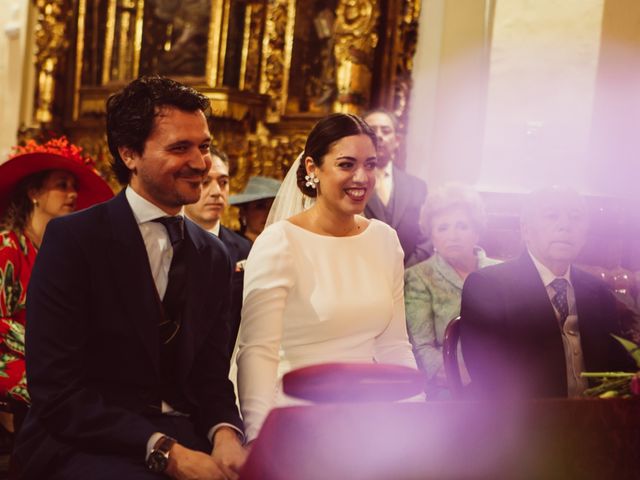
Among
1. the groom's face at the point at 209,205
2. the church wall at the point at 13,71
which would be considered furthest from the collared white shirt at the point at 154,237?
the church wall at the point at 13,71

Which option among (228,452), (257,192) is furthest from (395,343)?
(257,192)

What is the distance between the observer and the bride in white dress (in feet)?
10.4

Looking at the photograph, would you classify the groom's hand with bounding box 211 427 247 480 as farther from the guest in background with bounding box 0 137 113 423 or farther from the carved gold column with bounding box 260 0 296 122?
the carved gold column with bounding box 260 0 296 122

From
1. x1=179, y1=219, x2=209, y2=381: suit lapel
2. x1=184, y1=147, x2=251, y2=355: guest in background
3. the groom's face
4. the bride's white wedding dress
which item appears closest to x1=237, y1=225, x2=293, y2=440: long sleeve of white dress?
the bride's white wedding dress

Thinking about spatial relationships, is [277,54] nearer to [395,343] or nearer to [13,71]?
[13,71]

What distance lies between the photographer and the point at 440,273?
4500 millimetres

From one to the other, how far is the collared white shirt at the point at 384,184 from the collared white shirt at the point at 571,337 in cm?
A: 263

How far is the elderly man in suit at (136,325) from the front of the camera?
2424 mm

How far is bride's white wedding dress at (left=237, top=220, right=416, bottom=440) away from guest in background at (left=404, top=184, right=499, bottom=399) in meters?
0.82

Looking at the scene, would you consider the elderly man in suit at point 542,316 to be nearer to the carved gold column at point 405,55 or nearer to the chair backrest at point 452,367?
the chair backrest at point 452,367

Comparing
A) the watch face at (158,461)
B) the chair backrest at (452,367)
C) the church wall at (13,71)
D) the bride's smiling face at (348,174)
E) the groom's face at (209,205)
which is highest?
the church wall at (13,71)

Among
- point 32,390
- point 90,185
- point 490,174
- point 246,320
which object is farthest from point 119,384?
point 490,174

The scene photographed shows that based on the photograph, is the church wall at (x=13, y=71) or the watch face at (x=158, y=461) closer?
the watch face at (x=158, y=461)

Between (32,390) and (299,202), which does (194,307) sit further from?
(299,202)
